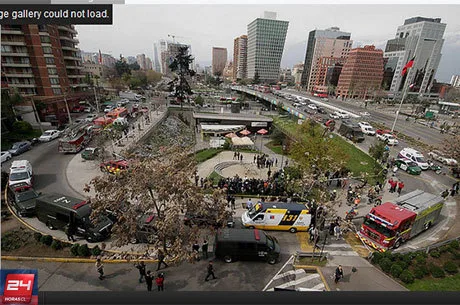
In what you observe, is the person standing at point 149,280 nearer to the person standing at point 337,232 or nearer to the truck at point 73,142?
the person standing at point 337,232

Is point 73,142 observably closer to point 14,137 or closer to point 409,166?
point 14,137

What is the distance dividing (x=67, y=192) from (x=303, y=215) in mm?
19783

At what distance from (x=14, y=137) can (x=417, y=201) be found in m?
47.0

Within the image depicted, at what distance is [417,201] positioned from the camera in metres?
15.8

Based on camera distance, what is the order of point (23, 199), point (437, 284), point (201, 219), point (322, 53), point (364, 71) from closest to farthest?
point (201, 219) < point (437, 284) < point (23, 199) < point (364, 71) < point (322, 53)

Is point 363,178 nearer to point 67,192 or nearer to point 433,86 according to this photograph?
point 67,192

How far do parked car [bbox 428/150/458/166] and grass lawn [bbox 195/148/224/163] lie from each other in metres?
29.6

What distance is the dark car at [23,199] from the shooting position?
15812mm

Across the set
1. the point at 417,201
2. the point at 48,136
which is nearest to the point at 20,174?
the point at 48,136

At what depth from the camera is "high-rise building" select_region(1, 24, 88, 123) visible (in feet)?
127

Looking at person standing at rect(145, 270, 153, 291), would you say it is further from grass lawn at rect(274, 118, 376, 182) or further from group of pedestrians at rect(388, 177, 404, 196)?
group of pedestrians at rect(388, 177, 404, 196)

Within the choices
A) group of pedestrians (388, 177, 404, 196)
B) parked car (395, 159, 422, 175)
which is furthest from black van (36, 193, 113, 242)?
parked car (395, 159, 422, 175)

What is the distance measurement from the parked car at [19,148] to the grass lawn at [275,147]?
3358 centimetres

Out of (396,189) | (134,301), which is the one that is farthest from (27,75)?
(396,189)
